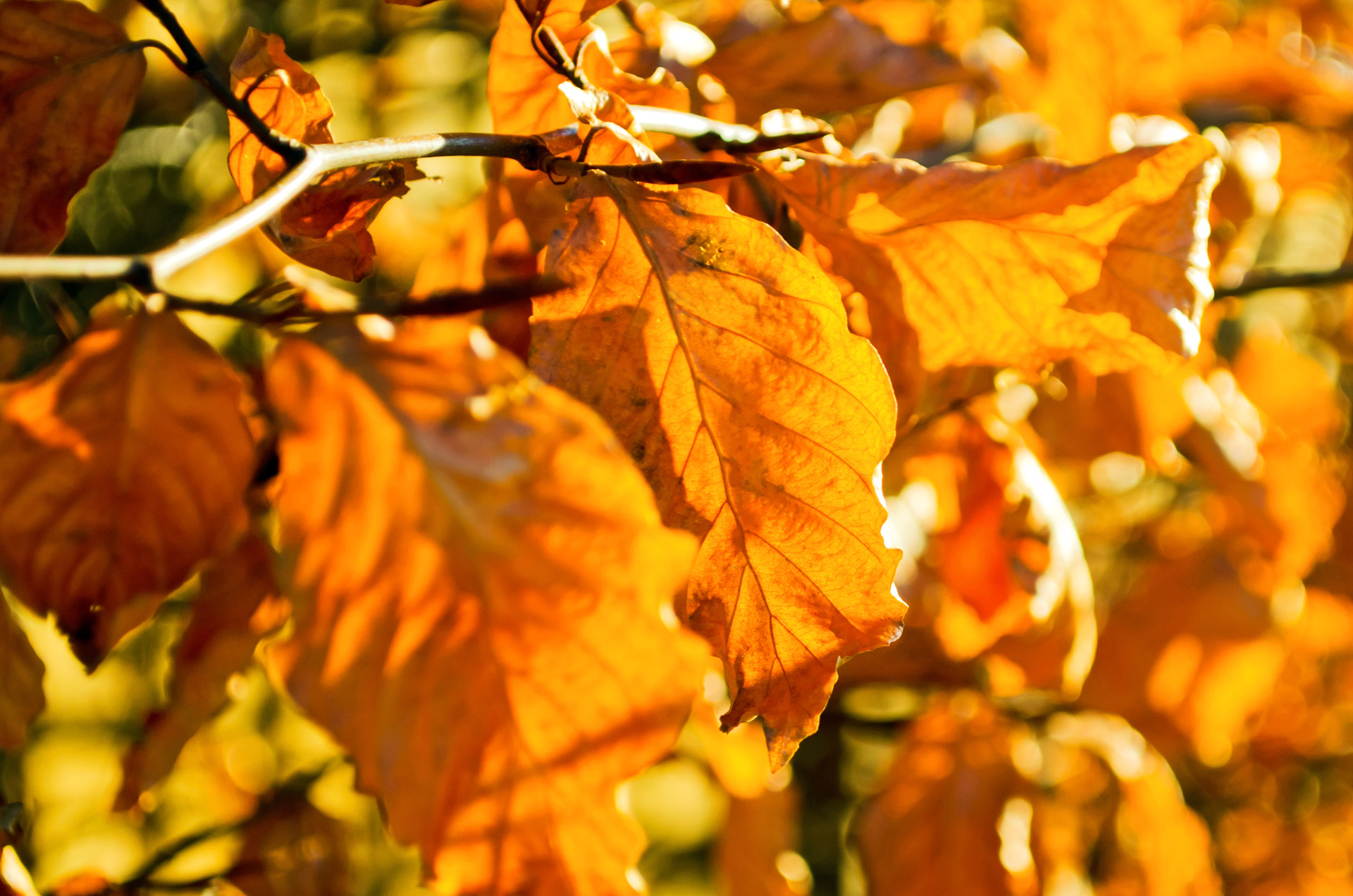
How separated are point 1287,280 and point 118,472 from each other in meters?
0.70

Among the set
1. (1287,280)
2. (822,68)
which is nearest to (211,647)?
(822,68)

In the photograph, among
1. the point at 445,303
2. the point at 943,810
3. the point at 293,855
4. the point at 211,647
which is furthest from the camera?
the point at 943,810

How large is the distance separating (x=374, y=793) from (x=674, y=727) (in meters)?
0.08

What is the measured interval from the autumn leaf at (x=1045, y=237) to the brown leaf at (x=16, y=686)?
34 centimetres

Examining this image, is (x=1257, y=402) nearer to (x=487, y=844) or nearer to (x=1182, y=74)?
(x=1182, y=74)

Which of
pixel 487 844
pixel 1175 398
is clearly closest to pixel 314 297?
pixel 487 844

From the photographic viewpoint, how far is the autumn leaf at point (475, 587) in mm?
225

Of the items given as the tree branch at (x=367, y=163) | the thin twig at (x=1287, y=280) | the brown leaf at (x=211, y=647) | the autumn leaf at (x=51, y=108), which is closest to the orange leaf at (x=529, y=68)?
the tree branch at (x=367, y=163)

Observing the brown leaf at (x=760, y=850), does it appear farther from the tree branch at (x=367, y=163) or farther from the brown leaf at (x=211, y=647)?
the tree branch at (x=367, y=163)

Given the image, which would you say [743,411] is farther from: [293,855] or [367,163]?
[293,855]

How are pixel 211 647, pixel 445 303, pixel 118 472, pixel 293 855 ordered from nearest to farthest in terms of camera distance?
pixel 445 303 → pixel 118 472 → pixel 211 647 → pixel 293 855

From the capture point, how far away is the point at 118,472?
1.03 feet

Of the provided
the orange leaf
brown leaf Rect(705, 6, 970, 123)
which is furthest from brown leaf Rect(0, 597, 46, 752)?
brown leaf Rect(705, 6, 970, 123)

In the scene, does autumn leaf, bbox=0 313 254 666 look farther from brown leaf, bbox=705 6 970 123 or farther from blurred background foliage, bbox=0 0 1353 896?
brown leaf, bbox=705 6 970 123
